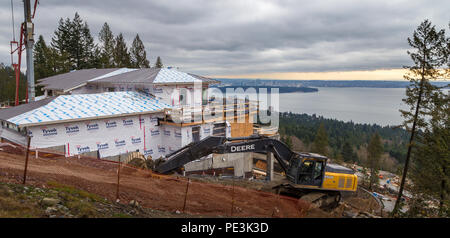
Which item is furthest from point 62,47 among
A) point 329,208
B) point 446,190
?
point 446,190

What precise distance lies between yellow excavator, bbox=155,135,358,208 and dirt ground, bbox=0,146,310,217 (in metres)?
0.85

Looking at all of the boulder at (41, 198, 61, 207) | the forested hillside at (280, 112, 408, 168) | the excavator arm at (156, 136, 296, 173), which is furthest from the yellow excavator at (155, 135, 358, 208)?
the forested hillside at (280, 112, 408, 168)

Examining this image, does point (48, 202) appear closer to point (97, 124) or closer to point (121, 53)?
point (97, 124)

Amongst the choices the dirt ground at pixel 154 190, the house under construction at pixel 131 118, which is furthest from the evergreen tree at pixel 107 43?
the dirt ground at pixel 154 190

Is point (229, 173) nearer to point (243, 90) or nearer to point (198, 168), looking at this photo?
point (198, 168)

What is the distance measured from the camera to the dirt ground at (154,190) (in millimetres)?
9508

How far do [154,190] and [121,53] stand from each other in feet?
180

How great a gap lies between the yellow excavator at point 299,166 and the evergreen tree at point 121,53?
169 feet

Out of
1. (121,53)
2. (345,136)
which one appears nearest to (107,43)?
(121,53)

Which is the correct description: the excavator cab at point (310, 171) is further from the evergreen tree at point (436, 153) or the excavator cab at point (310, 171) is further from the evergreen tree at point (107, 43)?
the evergreen tree at point (107, 43)

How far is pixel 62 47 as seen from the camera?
54.2 meters

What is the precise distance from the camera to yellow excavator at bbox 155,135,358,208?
12.2 meters
